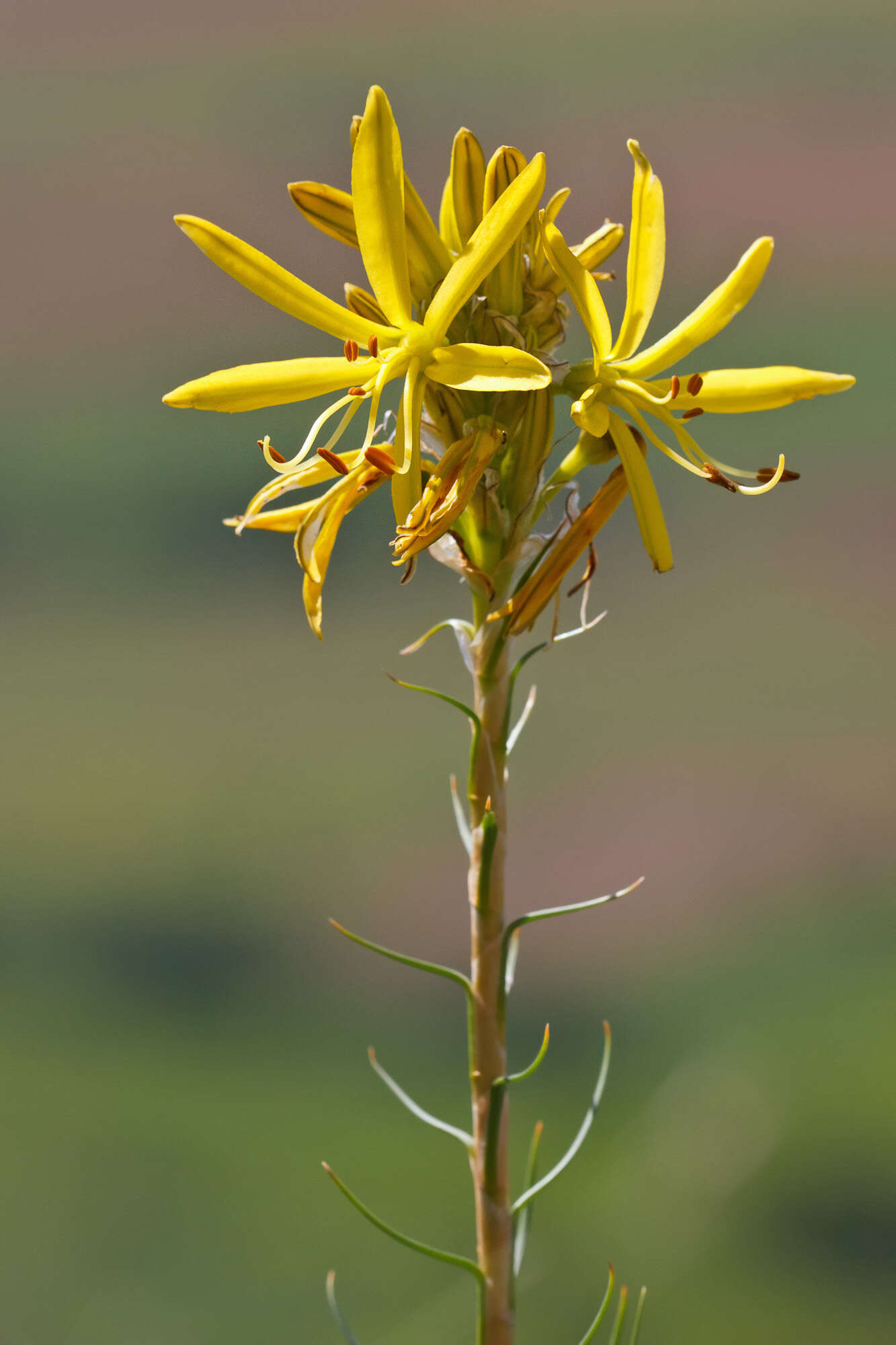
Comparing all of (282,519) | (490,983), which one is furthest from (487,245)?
(490,983)

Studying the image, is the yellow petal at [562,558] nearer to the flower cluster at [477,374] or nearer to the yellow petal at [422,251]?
the flower cluster at [477,374]

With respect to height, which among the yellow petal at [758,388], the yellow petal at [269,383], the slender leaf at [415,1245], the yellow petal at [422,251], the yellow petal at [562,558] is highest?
the yellow petal at [422,251]

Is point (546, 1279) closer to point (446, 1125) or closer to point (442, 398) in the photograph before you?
point (446, 1125)

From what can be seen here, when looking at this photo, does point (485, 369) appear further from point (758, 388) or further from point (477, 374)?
point (758, 388)

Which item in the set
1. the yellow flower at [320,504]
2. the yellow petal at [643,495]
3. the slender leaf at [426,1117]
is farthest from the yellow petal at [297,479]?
the slender leaf at [426,1117]

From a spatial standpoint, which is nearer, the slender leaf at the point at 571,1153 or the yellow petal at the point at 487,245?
the yellow petal at the point at 487,245

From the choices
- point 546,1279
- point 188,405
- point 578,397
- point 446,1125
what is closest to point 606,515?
point 578,397

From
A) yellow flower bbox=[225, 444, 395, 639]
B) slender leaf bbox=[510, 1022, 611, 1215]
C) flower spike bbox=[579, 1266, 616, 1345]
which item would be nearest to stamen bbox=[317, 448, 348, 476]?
yellow flower bbox=[225, 444, 395, 639]

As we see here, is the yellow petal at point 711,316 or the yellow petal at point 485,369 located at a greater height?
the yellow petal at point 711,316
